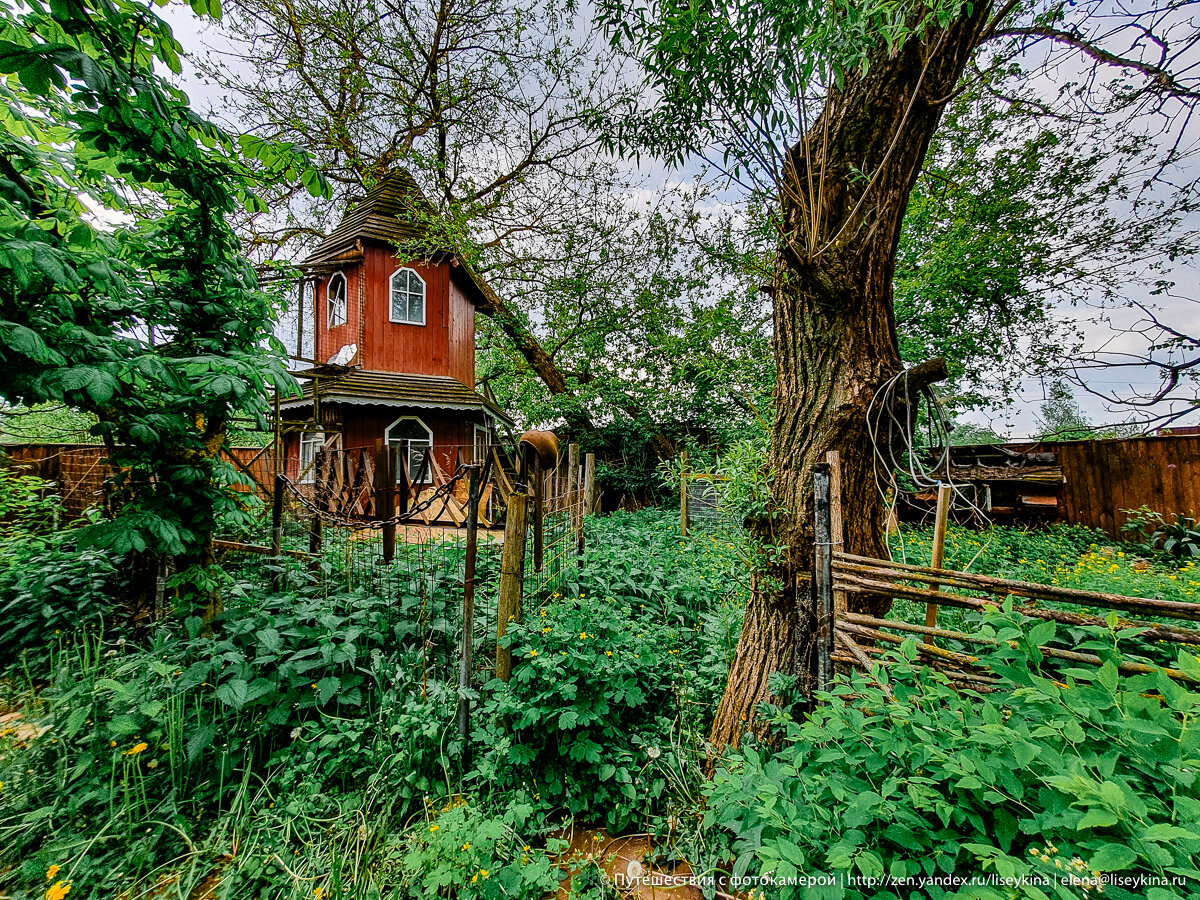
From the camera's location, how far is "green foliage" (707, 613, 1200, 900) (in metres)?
1.05

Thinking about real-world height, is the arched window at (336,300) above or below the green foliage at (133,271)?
above

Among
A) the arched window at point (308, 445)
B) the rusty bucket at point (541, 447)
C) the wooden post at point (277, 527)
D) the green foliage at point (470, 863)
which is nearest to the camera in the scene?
the green foliage at point (470, 863)

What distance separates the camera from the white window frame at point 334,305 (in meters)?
11.1

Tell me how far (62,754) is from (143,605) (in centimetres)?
114

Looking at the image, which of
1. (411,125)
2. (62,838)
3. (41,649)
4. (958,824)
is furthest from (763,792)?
(411,125)

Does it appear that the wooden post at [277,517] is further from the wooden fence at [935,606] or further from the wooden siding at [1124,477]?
the wooden siding at [1124,477]

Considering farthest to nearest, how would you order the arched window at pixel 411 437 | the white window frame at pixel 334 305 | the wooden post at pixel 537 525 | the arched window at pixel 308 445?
the white window frame at pixel 334 305, the arched window at pixel 308 445, the arched window at pixel 411 437, the wooden post at pixel 537 525

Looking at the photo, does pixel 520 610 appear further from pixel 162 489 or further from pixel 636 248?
pixel 636 248

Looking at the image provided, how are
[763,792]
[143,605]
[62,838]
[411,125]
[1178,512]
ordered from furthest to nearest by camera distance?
[411,125] → [1178,512] → [143,605] → [62,838] → [763,792]

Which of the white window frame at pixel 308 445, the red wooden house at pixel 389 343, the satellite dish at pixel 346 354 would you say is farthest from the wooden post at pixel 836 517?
the white window frame at pixel 308 445

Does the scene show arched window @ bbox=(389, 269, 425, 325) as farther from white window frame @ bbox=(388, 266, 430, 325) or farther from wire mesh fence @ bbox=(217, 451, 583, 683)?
wire mesh fence @ bbox=(217, 451, 583, 683)

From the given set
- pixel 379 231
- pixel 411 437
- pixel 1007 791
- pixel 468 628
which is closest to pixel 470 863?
pixel 468 628

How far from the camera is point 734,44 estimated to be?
7.98 feet

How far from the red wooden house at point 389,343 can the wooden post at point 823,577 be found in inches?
368
